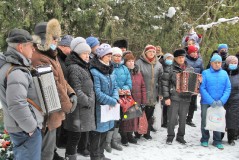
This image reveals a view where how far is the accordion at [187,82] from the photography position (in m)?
6.58

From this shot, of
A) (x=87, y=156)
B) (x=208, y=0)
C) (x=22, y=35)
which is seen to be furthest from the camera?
(x=208, y=0)

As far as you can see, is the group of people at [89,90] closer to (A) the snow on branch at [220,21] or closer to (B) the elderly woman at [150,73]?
(B) the elderly woman at [150,73]

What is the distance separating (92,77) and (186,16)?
20.7 ft

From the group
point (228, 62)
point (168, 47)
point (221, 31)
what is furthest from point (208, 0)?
point (228, 62)

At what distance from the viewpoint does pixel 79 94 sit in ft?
15.4

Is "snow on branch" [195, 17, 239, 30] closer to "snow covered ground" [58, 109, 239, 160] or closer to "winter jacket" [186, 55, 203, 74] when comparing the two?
"winter jacket" [186, 55, 203, 74]

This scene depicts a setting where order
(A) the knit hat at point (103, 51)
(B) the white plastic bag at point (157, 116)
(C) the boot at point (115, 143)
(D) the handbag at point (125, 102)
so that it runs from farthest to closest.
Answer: (B) the white plastic bag at point (157, 116) < (C) the boot at point (115, 143) < (D) the handbag at point (125, 102) < (A) the knit hat at point (103, 51)

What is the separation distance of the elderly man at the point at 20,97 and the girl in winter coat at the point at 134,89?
9.73ft

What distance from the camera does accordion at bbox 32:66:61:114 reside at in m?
3.62

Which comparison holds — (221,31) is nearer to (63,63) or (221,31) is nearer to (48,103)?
(63,63)

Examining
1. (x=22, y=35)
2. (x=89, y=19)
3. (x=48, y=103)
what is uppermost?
(x=89, y=19)

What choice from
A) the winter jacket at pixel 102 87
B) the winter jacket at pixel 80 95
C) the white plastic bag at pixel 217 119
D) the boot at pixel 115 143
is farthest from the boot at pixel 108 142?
the white plastic bag at pixel 217 119

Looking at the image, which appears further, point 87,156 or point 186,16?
point 186,16

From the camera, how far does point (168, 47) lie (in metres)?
10.3
